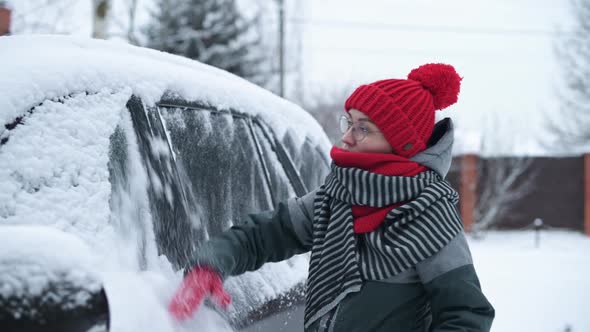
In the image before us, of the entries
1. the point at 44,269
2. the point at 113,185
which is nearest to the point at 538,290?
the point at 113,185

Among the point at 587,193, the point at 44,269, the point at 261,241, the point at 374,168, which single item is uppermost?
the point at 44,269

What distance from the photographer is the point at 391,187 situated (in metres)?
1.49

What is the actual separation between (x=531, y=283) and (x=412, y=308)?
3.07 meters

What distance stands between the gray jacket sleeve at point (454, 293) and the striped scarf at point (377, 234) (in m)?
0.03

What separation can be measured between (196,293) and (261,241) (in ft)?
1.24

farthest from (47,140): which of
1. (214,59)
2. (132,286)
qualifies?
(214,59)

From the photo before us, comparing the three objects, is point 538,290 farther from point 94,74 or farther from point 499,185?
point 499,185

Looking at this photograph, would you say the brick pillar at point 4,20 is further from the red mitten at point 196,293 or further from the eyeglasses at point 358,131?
the red mitten at point 196,293

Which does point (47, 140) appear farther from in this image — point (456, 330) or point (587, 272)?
point (587, 272)

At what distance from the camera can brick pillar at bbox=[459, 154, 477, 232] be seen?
47.3 feet

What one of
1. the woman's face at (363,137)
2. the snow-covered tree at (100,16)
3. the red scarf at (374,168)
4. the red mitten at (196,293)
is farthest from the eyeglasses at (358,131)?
the snow-covered tree at (100,16)

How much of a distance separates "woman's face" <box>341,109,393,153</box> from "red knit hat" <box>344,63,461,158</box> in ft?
0.06

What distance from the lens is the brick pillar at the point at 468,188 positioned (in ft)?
47.3

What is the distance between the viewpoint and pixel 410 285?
147 cm
